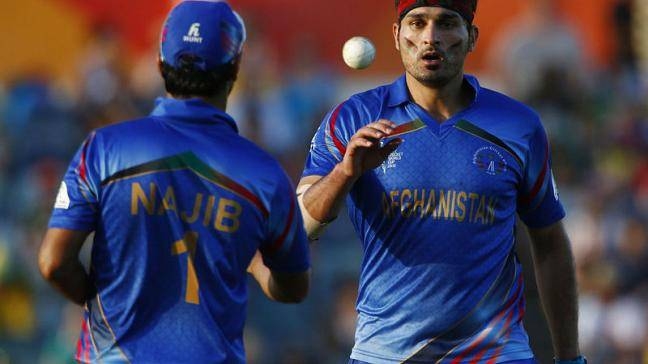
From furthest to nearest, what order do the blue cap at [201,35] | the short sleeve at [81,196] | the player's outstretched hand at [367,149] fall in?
the player's outstretched hand at [367,149]
the blue cap at [201,35]
the short sleeve at [81,196]

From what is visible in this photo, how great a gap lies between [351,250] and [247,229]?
8299 millimetres

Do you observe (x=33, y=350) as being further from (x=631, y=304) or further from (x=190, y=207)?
(x=190, y=207)

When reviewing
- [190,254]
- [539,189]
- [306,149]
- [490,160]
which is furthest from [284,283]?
[306,149]

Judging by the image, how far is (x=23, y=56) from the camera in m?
15.3

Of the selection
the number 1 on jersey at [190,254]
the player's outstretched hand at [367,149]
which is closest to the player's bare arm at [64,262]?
the number 1 on jersey at [190,254]

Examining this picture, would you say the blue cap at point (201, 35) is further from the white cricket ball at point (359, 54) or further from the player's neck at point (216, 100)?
the white cricket ball at point (359, 54)

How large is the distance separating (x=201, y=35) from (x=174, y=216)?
685 millimetres

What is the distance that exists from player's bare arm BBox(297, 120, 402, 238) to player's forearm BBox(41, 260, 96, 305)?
1236mm

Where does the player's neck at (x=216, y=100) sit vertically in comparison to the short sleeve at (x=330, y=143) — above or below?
above

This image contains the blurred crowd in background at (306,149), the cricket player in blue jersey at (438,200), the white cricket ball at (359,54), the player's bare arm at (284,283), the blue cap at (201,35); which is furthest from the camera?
the blurred crowd in background at (306,149)

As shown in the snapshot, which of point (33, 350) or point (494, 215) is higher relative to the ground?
point (494, 215)

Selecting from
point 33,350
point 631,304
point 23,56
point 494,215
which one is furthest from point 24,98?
point 494,215

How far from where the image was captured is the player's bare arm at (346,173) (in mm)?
5461

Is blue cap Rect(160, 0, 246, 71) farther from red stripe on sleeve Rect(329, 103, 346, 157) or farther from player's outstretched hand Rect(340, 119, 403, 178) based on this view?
red stripe on sleeve Rect(329, 103, 346, 157)
